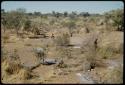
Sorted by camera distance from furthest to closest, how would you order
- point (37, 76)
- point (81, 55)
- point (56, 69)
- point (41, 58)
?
point (81, 55) → point (41, 58) → point (56, 69) → point (37, 76)

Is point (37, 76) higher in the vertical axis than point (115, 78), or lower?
lower

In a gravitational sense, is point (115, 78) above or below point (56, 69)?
above

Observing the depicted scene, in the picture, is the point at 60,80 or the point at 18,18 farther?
the point at 18,18

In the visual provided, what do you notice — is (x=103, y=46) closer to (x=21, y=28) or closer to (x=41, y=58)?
(x=41, y=58)

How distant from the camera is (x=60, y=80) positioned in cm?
767

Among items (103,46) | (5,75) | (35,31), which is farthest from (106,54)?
(35,31)

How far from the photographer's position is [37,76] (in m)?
8.29

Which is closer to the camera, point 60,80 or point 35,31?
point 60,80

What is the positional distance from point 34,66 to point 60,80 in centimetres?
202

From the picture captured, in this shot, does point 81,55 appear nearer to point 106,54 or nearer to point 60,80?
point 106,54

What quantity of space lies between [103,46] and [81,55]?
3.52ft

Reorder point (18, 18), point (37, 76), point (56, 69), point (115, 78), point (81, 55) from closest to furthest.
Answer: point (115, 78) → point (37, 76) → point (56, 69) → point (81, 55) → point (18, 18)

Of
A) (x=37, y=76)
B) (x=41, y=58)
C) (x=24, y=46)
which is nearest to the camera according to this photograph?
(x=37, y=76)

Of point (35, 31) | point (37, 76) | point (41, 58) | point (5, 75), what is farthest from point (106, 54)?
point (35, 31)
